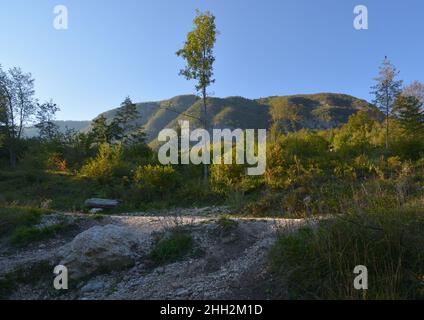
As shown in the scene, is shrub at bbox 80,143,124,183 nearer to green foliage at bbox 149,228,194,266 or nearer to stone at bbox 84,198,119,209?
stone at bbox 84,198,119,209

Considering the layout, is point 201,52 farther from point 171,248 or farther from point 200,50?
point 171,248

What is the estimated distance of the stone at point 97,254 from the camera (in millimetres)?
5536

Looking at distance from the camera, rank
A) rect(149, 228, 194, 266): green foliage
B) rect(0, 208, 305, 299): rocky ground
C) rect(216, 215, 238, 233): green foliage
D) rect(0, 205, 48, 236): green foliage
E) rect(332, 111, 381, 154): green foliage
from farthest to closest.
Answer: rect(332, 111, 381, 154): green foliage, rect(0, 205, 48, 236): green foliage, rect(216, 215, 238, 233): green foliage, rect(149, 228, 194, 266): green foliage, rect(0, 208, 305, 299): rocky ground

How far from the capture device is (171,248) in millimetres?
5941

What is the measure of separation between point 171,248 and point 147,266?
1.60 ft


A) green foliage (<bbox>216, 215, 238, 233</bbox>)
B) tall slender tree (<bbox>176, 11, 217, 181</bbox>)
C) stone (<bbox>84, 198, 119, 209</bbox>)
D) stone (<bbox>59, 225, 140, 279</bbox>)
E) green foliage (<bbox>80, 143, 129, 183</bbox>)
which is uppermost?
tall slender tree (<bbox>176, 11, 217, 181</bbox>)

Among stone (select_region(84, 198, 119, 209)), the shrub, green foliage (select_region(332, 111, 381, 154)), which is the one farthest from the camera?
green foliage (select_region(332, 111, 381, 154))

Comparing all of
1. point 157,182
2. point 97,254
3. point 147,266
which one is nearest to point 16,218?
point 97,254

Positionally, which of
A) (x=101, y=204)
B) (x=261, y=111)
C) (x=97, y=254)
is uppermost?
(x=261, y=111)

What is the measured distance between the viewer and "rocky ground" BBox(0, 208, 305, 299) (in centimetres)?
450

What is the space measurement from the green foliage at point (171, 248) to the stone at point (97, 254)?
0.35 m

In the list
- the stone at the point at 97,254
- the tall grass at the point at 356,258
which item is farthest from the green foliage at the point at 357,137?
the stone at the point at 97,254

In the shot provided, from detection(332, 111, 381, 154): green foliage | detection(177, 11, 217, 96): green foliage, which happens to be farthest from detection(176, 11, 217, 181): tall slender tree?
detection(332, 111, 381, 154): green foliage
